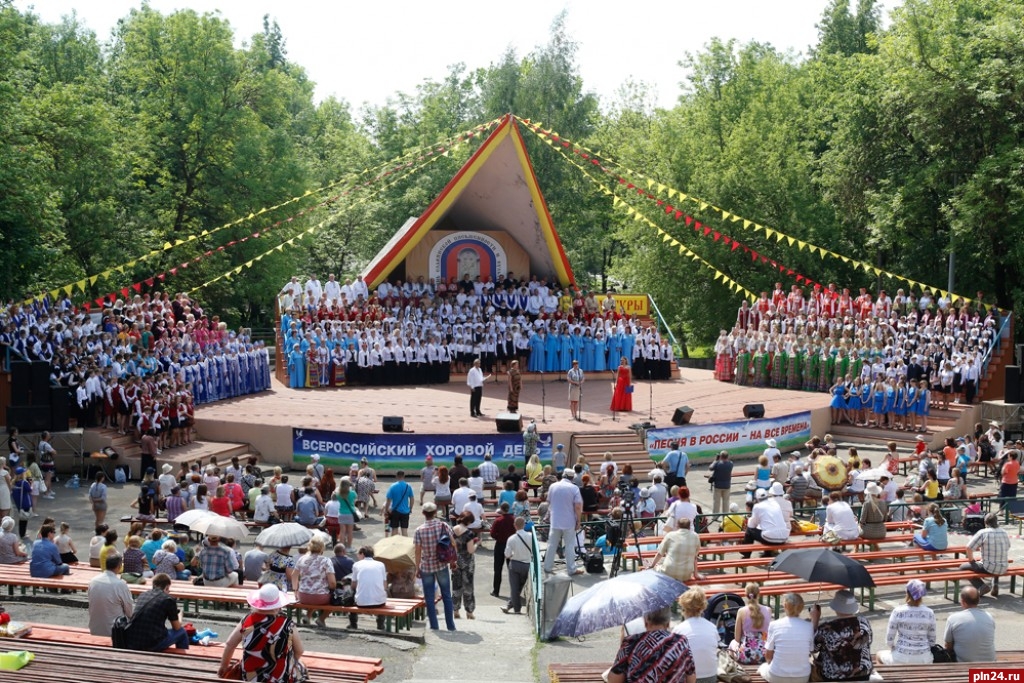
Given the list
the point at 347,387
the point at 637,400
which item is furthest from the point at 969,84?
the point at 347,387

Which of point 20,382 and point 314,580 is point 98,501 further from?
point 314,580

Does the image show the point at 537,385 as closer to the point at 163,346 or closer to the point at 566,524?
the point at 163,346

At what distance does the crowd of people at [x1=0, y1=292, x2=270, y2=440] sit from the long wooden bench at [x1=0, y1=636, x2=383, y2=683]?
46.1 ft

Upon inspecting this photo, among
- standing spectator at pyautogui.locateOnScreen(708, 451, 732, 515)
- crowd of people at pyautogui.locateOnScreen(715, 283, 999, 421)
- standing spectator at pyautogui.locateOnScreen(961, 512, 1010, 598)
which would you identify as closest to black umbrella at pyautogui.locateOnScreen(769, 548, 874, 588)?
standing spectator at pyautogui.locateOnScreen(961, 512, 1010, 598)

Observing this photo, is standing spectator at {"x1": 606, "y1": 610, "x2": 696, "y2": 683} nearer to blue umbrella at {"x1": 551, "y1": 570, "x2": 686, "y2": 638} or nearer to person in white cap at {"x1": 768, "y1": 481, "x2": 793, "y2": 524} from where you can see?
blue umbrella at {"x1": 551, "y1": 570, "x2": 686, "y2": 638}

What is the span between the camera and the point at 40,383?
23766 millimetres

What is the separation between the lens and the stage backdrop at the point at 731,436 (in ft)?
82.9

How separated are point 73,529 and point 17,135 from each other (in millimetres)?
16549

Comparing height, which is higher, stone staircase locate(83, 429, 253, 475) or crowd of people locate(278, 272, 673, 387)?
crowd of people locate(278, 272, 673, 387)

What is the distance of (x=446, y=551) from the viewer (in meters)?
13.9

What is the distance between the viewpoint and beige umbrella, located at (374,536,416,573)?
14.3 m

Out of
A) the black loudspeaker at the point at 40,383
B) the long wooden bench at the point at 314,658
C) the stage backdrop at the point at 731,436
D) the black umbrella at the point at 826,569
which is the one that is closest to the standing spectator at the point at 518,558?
the black umbrella at the point at 826,569

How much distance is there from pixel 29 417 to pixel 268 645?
53.1 feet

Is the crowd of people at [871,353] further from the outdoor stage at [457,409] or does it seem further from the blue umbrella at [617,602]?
the blue umbrella at [617,602]
